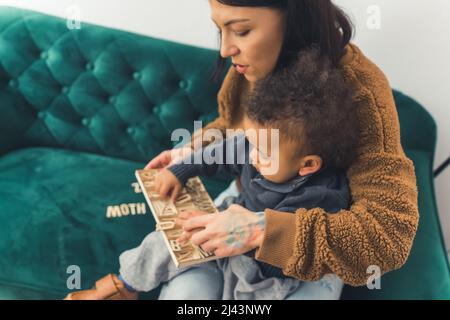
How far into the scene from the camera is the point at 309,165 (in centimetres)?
78

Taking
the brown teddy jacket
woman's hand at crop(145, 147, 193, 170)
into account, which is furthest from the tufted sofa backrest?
the brown teddy jacket

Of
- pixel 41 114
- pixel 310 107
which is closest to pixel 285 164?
pixel 310 107

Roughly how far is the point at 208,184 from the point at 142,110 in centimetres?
30

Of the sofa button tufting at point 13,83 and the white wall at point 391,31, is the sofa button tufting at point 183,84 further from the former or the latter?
the sofa button tufting at point 13,83

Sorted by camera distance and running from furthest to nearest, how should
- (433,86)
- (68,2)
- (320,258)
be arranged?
(68,2)
(433,86)
(320,258)

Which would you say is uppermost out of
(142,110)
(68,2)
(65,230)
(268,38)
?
(68,2)

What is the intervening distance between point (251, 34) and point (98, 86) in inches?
25.9

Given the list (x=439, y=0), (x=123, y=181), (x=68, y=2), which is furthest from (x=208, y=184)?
(x=439, y=0)

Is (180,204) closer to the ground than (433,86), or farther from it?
closer to the ground

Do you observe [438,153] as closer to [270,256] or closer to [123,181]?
[270,256]

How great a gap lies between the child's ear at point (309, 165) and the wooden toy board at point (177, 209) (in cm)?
24

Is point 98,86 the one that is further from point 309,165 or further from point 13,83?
point 309,165

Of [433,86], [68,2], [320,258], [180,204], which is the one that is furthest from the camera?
[68,2]

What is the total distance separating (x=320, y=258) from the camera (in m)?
0.69
